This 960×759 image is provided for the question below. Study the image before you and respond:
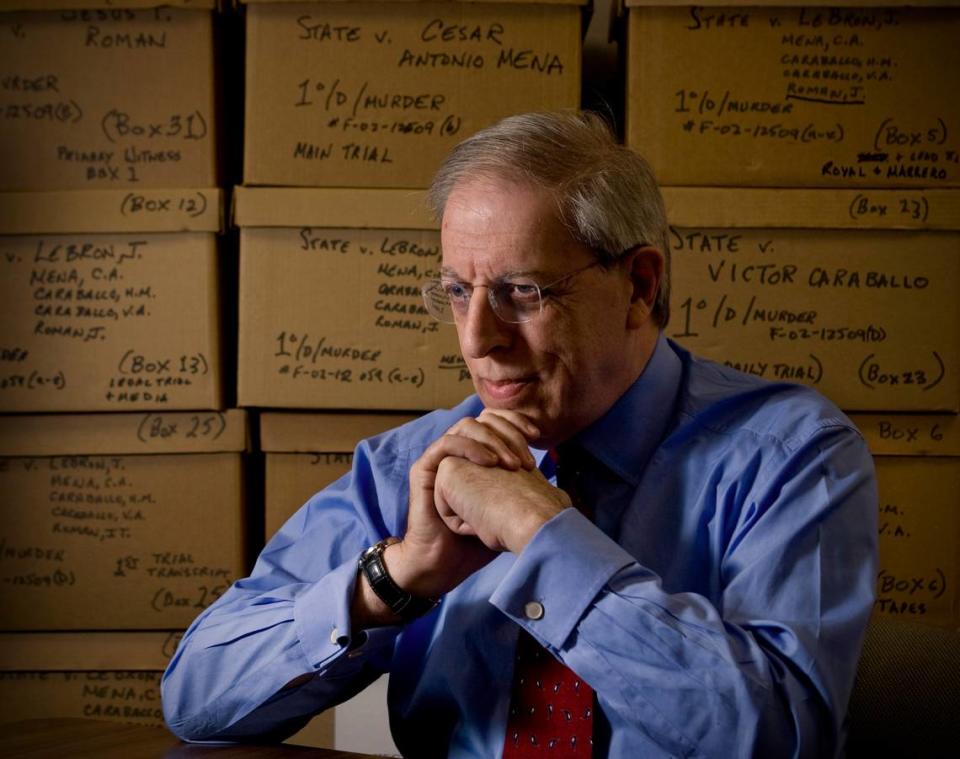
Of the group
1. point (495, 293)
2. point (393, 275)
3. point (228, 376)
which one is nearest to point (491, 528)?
point (495, 293)

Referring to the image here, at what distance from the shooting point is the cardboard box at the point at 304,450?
151 centimetres

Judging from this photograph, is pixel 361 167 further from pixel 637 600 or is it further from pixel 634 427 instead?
pixel 637 600

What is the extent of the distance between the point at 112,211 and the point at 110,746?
2.82 ft

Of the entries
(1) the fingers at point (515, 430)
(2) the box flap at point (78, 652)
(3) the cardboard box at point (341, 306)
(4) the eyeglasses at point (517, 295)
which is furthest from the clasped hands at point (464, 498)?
(2) the box flap at point (78, 652)

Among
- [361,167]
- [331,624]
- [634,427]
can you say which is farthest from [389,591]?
[361,167]

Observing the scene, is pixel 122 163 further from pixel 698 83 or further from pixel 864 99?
pixel 864 99

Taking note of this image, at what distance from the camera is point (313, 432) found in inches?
59.4

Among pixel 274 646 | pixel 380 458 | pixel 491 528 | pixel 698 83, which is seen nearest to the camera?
pixel 491 528

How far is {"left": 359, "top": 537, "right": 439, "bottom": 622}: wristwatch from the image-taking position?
95cm

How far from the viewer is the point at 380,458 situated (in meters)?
1.16

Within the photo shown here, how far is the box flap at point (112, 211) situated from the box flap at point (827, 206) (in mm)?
670

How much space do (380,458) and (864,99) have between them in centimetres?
85

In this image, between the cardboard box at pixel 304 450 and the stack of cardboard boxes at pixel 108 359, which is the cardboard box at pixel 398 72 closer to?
the stack of cardboard boxes at pixel 108 359

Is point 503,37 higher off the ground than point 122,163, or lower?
higher
